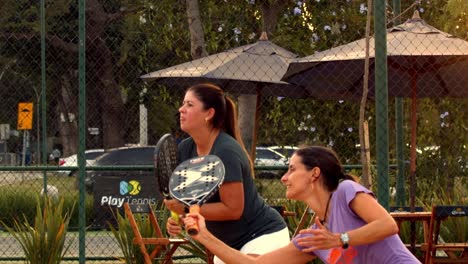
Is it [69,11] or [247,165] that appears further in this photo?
[69,11]

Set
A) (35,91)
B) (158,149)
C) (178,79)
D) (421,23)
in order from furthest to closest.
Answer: (35,91) < (178,79) < (421,23) < (158,149)

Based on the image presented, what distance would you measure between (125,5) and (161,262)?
7.28m

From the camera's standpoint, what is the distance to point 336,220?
14.6 ft

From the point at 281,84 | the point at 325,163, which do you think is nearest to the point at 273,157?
the point at 281,84

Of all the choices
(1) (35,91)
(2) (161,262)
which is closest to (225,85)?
(2) (161,262)

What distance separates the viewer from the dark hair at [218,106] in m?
5.56

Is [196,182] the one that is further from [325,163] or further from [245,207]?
[245,207]

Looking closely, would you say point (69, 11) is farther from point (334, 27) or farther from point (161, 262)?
point (161, 262)

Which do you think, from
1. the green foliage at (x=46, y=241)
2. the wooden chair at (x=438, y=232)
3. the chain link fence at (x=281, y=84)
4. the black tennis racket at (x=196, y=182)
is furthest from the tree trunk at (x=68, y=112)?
the black tennis racket at (x=196, y=182)

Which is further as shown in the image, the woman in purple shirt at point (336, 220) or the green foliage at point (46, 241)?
the green foliage at point (46, 241)

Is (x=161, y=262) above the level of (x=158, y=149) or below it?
below

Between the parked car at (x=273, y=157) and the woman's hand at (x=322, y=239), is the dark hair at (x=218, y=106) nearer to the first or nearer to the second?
the woman's hand at (x=322, y=239)

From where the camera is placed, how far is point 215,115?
18.4 ft

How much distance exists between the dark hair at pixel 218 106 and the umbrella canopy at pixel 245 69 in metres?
Result: 5.83
